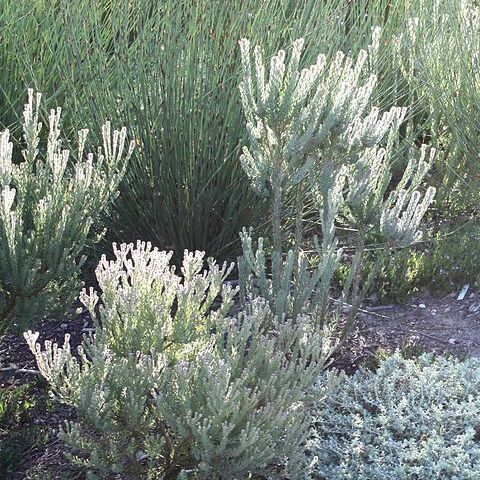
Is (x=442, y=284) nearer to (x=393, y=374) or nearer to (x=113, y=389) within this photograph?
(x=393, y=374)

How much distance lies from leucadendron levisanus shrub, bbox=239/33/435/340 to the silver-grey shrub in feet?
1.16

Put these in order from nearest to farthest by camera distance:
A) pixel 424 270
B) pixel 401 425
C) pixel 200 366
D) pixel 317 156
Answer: pixel 200 366, pixel 401 425, pixel 317 156, pixel 424 270

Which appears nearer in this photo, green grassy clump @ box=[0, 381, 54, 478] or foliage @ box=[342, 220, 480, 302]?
green grassy clump @ box=[0, 381, 54, 478]

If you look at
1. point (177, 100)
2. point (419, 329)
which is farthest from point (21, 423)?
point (419, 329)

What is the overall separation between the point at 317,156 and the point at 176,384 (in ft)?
3.33

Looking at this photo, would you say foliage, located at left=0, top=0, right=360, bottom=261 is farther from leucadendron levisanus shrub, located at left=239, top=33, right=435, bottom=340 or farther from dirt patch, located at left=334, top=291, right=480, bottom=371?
dirt patch, located at left=334, top=291, right=480, bottom=371

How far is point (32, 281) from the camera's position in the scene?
267cm

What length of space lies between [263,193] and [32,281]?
0.81m

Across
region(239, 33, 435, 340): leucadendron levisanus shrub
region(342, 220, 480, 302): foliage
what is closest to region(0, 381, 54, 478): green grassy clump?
region(239, 33, 435, 340): leucadendron levisanus shrub

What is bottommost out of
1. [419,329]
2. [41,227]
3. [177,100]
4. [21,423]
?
[21,423]

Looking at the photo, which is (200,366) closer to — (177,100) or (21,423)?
(21,423)

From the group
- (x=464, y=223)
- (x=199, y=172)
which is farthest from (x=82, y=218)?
(x=464, y=223)

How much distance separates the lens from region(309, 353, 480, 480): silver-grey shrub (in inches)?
97.0

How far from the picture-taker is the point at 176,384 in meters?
2.23
